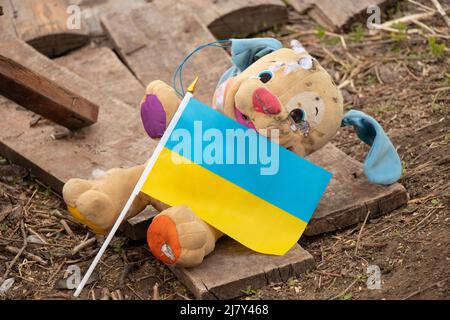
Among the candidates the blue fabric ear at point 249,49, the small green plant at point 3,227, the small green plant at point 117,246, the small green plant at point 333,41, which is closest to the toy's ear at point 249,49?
the blue fabric ear at point 249,49

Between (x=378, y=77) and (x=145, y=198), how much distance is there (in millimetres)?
1696

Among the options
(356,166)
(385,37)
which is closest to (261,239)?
(356,166)

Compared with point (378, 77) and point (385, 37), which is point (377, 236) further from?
point (385, 37)

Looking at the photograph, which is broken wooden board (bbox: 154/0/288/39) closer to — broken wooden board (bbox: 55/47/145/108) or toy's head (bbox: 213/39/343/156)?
broken wooden board (bbox: 55/47/145/108)

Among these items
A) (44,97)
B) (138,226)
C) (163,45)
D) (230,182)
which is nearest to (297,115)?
(230,182)

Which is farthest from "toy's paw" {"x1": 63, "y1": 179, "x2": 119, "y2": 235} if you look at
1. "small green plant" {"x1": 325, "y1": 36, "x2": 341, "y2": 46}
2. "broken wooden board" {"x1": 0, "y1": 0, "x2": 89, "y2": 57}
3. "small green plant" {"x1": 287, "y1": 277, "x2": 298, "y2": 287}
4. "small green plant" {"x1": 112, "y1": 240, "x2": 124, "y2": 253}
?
"small green plant" {"x1": 325, "y1": 36, "x2": 341, "y2": 46}

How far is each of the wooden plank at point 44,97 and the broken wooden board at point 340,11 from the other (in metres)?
1.61

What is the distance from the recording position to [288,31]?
480cm

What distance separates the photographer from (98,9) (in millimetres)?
4668

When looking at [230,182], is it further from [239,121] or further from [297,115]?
[297,115]

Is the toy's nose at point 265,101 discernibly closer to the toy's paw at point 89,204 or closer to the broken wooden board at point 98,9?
the toy's paw at point 89,204

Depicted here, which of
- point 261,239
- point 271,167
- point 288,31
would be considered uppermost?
point 271,167

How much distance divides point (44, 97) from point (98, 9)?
1.33 m

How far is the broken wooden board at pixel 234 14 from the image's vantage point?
458cm
